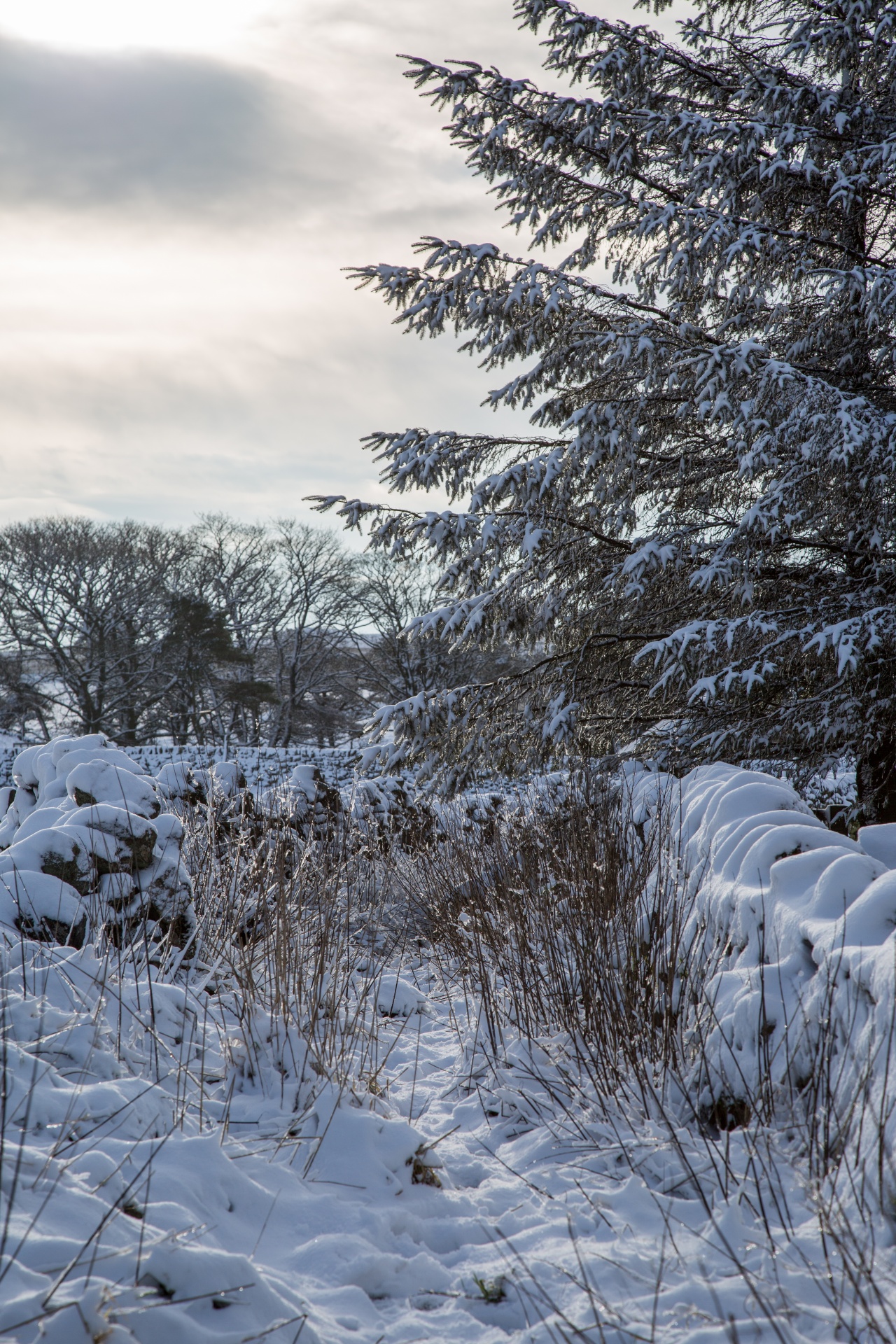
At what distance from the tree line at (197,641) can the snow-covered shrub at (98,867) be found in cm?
1907

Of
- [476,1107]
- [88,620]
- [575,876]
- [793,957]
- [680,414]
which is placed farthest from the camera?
[88,620]

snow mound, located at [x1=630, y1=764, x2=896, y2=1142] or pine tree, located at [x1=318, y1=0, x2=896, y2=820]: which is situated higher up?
pine tree, located at [x1=318, y1=0, x2=896, y2=820]

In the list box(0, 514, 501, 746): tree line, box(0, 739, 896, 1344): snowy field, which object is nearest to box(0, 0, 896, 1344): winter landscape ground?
box(0, 739, 896, 1344): snowy field

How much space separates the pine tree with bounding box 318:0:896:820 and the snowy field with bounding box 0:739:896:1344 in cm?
290

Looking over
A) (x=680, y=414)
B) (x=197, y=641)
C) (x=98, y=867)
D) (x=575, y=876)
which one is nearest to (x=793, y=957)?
(x=575, y=876)

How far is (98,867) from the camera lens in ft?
13.0

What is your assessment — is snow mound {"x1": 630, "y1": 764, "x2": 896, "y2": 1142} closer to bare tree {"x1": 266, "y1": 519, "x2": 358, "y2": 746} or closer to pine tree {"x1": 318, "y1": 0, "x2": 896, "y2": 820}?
pine tree {"x1": 318, "y1": 0, "x2": 896, "y2": 820}

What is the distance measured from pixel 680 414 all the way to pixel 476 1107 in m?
5.78

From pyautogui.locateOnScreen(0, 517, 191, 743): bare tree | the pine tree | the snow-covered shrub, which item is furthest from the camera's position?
pyautogui.locateOnScreen(0, 517, 191, 743): bare tree

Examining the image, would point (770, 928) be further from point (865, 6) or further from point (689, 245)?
point (865, 6)

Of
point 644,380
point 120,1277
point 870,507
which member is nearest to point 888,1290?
point 120,1277

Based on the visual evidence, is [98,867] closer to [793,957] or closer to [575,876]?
[575,876]

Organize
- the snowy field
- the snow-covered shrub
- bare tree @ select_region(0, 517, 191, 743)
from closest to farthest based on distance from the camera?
1. the snowy field
2. the snow-covered shrub
3. bare tree @ select_region(0, 517, 191, 743)

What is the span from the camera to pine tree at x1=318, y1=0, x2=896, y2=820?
6.23 m
